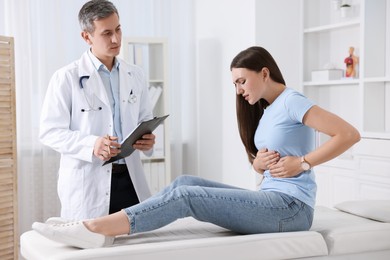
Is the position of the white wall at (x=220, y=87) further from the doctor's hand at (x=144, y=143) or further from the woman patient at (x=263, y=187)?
the woman patient at (x=263, y=187)

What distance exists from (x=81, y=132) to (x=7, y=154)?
103cm

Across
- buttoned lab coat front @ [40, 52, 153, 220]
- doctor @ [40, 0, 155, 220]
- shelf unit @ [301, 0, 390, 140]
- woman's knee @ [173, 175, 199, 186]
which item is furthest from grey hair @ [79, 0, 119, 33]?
shelf unit @ [301, 0, 390, 140]

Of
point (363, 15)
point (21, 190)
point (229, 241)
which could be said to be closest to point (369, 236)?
point (229, 241)

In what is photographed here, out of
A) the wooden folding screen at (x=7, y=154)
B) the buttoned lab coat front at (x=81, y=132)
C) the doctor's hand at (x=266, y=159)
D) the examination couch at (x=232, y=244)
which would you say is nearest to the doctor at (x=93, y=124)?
the buttoned lab coat front at (x=81, y=132)

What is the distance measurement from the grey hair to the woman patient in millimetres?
613

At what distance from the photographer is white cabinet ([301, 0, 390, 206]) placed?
11.2 feet

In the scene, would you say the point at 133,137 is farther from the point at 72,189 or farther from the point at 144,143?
the point at 72,189

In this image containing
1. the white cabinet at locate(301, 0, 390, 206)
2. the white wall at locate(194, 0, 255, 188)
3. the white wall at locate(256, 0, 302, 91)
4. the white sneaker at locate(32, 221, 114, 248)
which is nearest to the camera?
the white sneaker at locate(32, 221, 114, 248)

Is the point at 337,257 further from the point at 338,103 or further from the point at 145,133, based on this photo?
the point at 338,103

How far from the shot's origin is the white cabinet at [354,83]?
3414mm

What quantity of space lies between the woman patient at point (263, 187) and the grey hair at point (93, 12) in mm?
613

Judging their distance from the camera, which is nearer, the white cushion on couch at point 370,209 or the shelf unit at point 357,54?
the white cushion on couch at point 370,209

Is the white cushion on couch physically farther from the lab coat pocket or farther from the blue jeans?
the lab coat pocket

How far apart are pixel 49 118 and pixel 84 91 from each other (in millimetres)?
186
